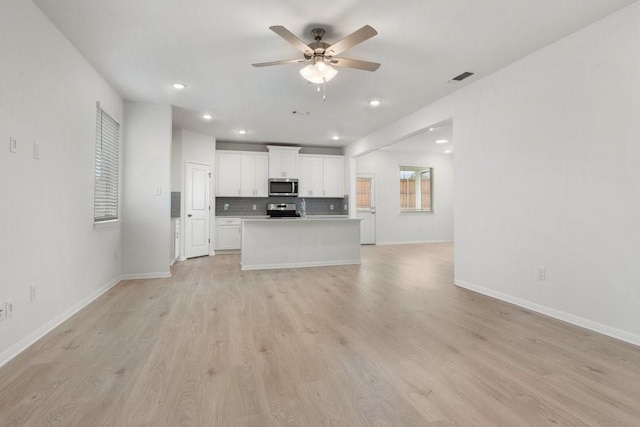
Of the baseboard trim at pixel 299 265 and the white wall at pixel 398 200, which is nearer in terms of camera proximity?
the baseboard trim at pixel 299 265

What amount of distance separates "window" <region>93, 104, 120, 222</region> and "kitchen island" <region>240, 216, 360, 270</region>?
1.96m

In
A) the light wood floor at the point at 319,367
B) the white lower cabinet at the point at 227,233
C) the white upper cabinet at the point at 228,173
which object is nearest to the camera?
the light wood floor at the point at 319,367

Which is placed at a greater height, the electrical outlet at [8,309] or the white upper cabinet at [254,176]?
the white upper cabinet at [254,176]

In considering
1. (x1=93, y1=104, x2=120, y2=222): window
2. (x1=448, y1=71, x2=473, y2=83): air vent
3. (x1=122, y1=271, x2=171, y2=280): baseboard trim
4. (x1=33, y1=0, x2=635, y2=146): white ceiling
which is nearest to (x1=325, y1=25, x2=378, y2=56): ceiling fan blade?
(x1=33, y1=0, x2=635, y2=146): white ceiling

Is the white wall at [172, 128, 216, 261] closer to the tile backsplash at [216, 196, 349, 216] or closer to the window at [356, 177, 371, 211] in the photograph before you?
the tile backsplash at [216, 196, 349, 216]

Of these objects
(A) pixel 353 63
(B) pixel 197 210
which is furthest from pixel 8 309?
(B) pixel 197 210

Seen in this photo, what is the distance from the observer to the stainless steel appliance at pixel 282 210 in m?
6.80

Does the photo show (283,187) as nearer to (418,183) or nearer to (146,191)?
(146,191)

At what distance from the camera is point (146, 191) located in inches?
180

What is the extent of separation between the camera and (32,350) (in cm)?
224

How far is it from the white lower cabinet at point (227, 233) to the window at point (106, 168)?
2.87 metres

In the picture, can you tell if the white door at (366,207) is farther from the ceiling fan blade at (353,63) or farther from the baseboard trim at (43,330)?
the baseboard trim at (43,330)

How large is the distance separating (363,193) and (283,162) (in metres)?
2.66

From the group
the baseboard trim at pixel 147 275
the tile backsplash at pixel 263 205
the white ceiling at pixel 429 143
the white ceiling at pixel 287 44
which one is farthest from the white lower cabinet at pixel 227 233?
the white ceiling at pixel 429 143
